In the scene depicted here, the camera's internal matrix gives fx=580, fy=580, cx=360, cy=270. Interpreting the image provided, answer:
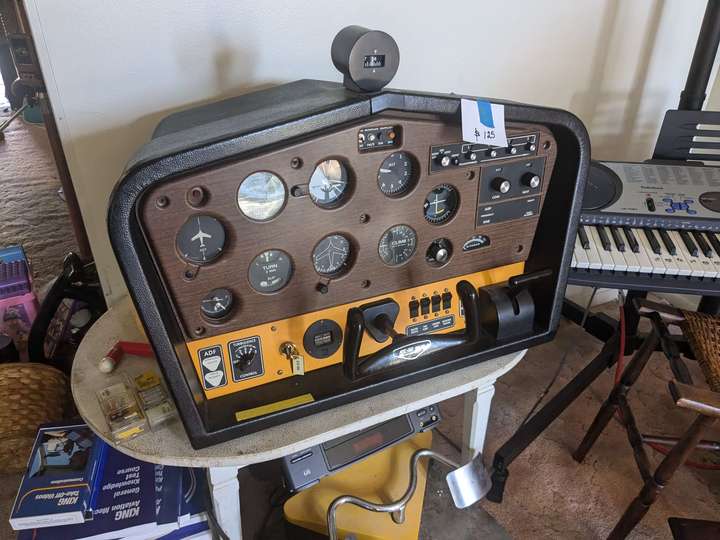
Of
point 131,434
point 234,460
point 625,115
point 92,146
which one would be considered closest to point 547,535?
point 234,460

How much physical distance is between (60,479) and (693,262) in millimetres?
1265

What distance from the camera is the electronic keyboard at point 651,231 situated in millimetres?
1183

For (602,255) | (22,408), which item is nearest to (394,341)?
(602,255)

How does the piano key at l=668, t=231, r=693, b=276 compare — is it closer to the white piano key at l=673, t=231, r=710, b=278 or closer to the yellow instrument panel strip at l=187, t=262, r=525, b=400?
the white piano key at l=673, t=231, r=710, b=278

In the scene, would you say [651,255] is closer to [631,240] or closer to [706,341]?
[631,240]

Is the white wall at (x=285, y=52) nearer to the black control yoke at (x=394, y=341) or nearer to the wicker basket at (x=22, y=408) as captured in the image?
the wicker basket at (x=22, y=408)

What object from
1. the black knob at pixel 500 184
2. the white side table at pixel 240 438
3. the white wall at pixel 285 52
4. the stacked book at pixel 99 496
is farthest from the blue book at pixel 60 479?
the black knob at pixel 500 184

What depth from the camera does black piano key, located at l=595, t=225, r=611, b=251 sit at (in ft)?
4.05

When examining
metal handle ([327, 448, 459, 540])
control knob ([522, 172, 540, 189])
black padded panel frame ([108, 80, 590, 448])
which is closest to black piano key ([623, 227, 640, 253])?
black padded panel frame ([108, 80, 590, 448])

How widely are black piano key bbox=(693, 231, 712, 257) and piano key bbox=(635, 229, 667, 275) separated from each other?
98 millimetres

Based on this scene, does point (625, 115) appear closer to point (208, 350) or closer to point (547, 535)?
point (547, 535)

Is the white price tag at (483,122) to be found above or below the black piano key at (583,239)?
above

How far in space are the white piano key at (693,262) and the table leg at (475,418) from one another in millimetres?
476

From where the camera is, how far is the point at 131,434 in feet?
2.77
